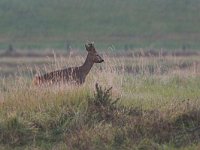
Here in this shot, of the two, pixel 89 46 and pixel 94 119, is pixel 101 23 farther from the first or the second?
pixel 94 119

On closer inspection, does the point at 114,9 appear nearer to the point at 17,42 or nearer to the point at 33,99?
the point at 17,42

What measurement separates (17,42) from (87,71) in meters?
56.2

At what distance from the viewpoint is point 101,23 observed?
82250 mm

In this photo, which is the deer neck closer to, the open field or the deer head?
the deer head

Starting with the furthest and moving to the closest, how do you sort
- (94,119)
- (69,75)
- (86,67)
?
(86,67) → (69,75) → (94,119)

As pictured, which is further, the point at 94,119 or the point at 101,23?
the point at 101,23

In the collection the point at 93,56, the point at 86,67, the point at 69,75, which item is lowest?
the point at 69,75

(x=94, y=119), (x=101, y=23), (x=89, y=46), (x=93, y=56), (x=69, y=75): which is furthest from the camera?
(x=101, y=23)

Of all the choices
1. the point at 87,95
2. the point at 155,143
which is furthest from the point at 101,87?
the point at 155,143

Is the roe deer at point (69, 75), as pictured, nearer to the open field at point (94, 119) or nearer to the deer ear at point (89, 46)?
the deer ear at point (89, 46)

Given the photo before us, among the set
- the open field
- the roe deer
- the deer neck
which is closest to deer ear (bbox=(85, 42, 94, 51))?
the roe deer

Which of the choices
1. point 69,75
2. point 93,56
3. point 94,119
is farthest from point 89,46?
point 94,119

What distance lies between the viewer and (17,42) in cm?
7325

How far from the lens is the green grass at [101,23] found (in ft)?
240
